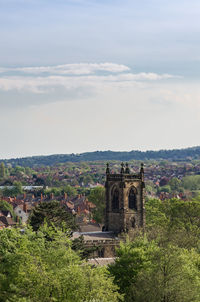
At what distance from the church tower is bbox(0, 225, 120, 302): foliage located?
25.4m

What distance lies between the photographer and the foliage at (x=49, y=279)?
25.6 m

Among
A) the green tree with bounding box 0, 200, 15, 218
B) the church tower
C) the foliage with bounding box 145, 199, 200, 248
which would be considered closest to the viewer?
the church tower

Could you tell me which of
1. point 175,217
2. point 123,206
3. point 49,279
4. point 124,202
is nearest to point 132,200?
point 124,202

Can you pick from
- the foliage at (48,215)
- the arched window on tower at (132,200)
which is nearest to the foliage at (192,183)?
the arched window on tower at (132,200)

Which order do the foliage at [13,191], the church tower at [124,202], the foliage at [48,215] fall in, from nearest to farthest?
the foliage at [48,215] < the church tower at [124,202] < the foliage at [13,191]

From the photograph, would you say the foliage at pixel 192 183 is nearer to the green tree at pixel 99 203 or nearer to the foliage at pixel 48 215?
the green tree at pixel 99 203

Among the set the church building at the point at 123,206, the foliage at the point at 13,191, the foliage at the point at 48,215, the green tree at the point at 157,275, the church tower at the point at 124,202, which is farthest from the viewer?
the foliage at the point at 13,191

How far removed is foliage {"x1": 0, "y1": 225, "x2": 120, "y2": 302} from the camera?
25609 mm

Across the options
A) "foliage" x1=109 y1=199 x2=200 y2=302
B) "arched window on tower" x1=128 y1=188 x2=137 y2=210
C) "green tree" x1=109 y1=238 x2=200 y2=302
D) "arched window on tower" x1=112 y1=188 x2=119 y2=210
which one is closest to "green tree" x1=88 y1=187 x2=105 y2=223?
"arched window on tower" x1=112 y1=188 x2=119 y2=210

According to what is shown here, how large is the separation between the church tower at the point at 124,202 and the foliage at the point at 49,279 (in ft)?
83.3

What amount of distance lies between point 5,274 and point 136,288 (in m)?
7.83

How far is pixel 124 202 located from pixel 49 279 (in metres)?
30.8

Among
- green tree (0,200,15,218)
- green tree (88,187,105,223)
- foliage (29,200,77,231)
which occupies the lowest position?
green tree (0,200,15,218)

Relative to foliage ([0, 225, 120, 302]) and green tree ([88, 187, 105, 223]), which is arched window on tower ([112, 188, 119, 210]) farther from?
green tree ([88, 187, 105, 223])
